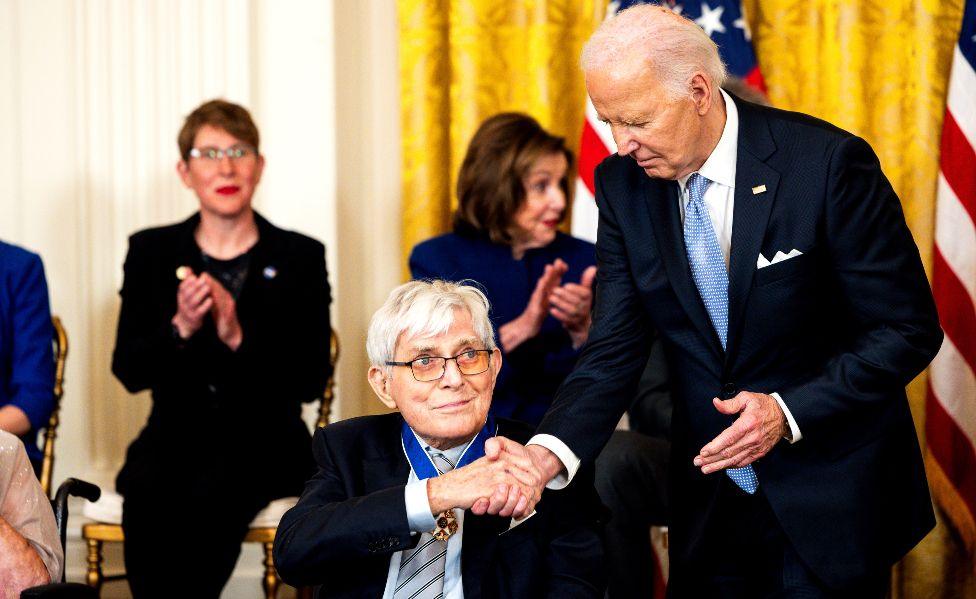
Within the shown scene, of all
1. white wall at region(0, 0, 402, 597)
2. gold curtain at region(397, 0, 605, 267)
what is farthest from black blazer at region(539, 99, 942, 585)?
white wall at region(0, 0, 402, 597)

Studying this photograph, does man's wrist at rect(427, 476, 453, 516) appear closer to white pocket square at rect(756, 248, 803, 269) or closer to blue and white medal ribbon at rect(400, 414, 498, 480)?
blue and white medal ribbon at rect(400, 414, 498, 480)

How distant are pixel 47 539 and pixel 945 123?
11.6 feet

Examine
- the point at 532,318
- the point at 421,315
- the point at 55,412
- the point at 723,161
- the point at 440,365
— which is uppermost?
the point at 723,161

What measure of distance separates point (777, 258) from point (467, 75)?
2.63 m

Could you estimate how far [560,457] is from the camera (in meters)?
2.67

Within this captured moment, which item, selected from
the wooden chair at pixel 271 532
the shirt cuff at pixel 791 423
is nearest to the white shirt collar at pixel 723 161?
the shirt cuff at pixel 791 423

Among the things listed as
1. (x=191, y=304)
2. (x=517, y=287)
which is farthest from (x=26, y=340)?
(x=517, y=287)

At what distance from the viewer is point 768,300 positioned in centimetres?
260

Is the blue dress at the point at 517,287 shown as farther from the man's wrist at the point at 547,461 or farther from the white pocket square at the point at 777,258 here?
the white pocket square at the point at 777,258

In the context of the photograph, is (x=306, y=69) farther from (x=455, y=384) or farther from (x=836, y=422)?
(x=836, y=422)

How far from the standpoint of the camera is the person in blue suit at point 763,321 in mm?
2549

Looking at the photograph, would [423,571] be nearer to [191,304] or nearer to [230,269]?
[191,304]

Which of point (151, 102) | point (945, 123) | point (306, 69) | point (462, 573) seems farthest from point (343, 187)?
point (462, 573)

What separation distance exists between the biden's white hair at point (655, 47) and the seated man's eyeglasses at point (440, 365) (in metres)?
0.67
